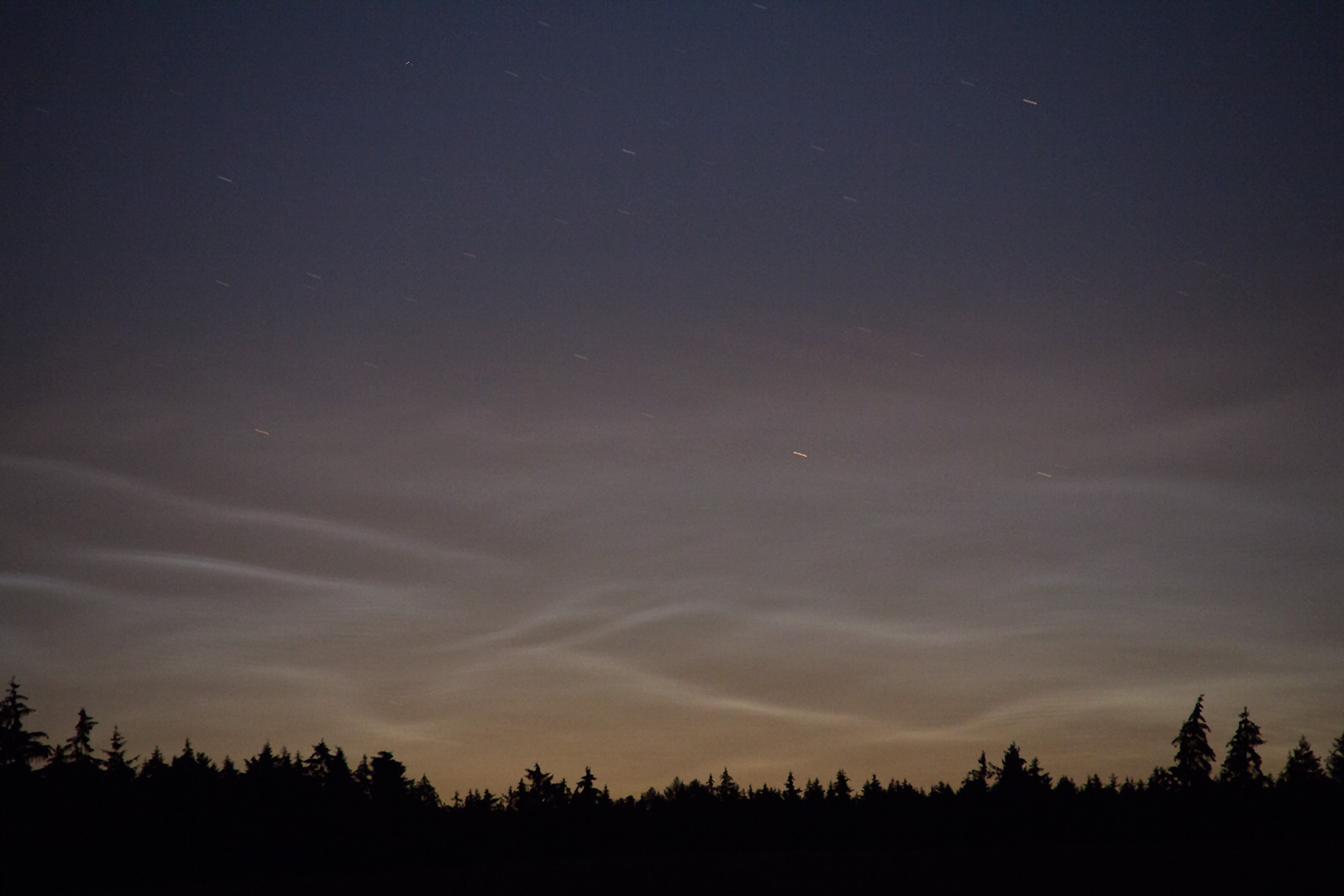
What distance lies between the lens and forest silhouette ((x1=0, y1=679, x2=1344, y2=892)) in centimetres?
6316

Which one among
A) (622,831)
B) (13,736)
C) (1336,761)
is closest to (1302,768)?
(1336,761)

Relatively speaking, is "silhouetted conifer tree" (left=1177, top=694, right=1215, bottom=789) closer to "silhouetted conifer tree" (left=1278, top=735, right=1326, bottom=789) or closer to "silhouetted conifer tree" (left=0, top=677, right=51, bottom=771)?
"silhouetted conifer tree" (left=1278, top=735, right=1326, bottom=789)

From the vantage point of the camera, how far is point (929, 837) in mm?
118375

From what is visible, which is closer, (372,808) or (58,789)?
(58,789)

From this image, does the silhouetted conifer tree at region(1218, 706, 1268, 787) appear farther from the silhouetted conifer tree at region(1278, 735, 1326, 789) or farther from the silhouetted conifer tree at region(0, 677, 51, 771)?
the silhouetted conifer tree at region(0, 677, 51, 771)

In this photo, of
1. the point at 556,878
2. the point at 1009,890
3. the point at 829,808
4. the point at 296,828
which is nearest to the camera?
the point at 1009,890

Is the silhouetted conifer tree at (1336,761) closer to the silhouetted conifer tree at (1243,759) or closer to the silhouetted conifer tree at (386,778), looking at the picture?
the silhouetted conifer tree at (1243,759)

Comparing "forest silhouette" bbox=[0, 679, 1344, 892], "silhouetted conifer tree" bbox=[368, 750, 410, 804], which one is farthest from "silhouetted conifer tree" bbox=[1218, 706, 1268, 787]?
"silhouetted conifer tree" bbox=[368, 750, 410, 804]

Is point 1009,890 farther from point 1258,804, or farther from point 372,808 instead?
point 372,808

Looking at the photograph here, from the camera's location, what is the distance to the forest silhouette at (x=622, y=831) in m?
63.2

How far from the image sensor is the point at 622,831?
115062 millimetres

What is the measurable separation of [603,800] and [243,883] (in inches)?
2590

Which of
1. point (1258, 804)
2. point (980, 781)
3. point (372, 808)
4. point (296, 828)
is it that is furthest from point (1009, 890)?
point (980, 781)

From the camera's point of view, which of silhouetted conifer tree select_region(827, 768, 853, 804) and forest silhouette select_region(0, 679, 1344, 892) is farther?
silhouetted conifer tree select_region(827, 768, 853, 804)
